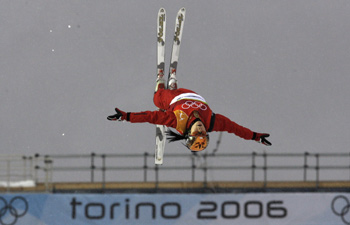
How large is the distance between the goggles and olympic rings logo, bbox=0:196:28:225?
18.1 ft

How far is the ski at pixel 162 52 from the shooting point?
15.4 metres

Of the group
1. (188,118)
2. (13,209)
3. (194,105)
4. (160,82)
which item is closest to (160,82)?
(160,82)

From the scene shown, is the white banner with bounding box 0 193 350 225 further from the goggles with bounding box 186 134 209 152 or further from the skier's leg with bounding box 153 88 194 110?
the goggles with bounding box 186 134 209 152

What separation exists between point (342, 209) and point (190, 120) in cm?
566

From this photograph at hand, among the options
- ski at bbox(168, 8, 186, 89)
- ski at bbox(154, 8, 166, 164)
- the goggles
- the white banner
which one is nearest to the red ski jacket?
the goggles

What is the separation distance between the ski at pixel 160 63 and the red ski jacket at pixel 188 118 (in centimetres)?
240

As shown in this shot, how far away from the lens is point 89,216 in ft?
52.7

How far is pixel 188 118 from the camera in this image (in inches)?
491

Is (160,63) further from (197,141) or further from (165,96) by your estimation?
(197,141)

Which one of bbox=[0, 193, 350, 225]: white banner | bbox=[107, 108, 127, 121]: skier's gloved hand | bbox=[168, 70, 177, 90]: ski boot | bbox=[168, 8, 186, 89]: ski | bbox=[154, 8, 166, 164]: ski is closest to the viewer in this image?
bbox=[107, 108, 127, 121]: skier's gloved hand

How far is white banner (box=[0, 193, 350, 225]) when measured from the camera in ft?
52.7

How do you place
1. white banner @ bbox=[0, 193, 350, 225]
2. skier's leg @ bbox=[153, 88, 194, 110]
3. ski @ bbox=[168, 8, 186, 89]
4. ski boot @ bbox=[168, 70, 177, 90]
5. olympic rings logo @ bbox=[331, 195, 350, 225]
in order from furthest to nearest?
olympic rings logo @ bbox=[331, 195, 350, 225], white banner @ bbox=[0, 193, 350, 225], ski @ bbox=[168, 8, 186, 89], ski boot @ bbox=[168, 70, 177, 90], skier's leg @ bbox=[153, 88, 194, 110]

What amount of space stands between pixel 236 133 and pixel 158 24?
4.03 metres

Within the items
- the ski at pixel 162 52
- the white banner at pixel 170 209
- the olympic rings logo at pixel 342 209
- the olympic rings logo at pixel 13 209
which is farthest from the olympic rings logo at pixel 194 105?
the olympic rings logo at pixel 13 209
